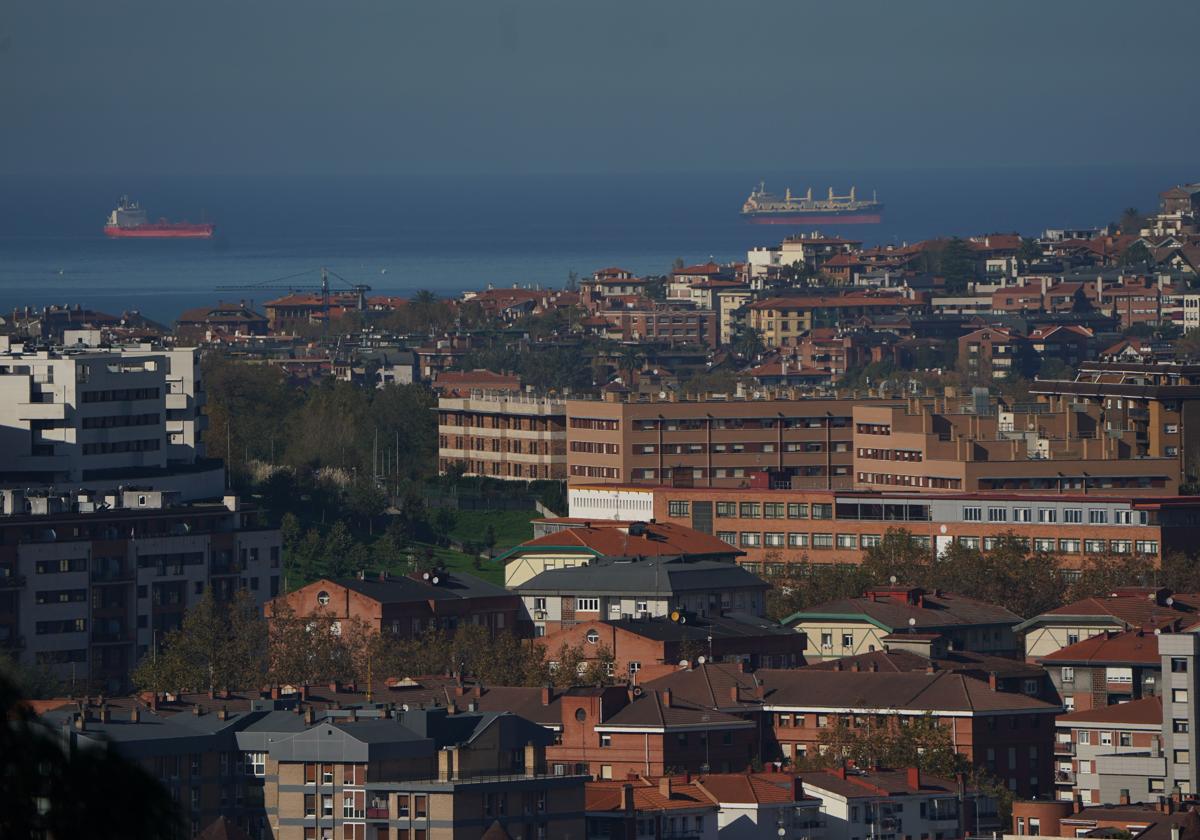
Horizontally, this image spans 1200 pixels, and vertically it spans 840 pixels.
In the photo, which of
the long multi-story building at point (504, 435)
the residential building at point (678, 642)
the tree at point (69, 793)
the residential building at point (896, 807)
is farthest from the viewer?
the long multi-story building at point (504, 435)

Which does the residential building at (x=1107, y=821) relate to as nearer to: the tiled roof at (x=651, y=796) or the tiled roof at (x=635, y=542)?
the tiled roof at (x=651, y=796)

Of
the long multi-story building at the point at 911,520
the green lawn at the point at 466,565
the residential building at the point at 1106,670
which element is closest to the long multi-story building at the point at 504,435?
the long multi-story building at the point at 911,520

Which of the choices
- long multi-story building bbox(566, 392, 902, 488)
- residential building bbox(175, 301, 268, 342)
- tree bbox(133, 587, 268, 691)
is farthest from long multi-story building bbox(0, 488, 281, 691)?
residential building bbox(175, 301, 268, 342)

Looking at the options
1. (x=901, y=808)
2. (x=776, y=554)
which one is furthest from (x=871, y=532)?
(x=901, y=808)

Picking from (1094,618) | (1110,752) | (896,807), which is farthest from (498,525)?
(896,807)

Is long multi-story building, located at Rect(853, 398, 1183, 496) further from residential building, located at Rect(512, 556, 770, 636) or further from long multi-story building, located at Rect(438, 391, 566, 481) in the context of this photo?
residential building, located at Rect(512, 556, 770, 636)

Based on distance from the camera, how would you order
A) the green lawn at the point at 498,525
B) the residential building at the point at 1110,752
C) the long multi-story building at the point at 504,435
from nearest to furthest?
the residential building at the point at 1110,752, the green lawn at the point at 498,525, the long multi-story building at the point at 504,435
